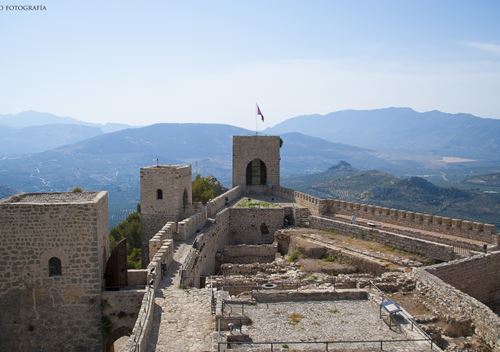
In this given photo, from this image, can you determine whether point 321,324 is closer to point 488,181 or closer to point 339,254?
point 339,254

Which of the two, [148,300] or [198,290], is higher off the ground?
[148,300]

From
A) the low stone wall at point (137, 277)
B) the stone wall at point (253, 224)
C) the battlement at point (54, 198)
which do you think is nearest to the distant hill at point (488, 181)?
the stone wall at point (253, 224)

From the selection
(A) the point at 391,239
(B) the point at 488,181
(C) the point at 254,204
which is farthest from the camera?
(B) the point at 488,181

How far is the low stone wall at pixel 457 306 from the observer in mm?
13469

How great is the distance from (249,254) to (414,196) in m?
74.0

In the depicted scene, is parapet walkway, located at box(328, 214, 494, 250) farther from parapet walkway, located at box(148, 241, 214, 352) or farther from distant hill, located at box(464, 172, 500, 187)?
distant hill, located at box(464, 172, 500, 187)

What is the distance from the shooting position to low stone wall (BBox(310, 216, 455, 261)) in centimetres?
→ 2119

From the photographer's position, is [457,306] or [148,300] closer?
[148,300]

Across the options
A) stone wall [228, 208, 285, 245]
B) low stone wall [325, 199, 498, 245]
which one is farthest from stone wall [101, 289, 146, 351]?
low stone wall [325, 199, 498, 245]

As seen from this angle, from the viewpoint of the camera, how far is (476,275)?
62.8 ft

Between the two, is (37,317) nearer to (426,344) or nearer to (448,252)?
(426,344)

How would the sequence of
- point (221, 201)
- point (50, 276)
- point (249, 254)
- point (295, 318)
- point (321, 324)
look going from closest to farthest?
point (321, 324) → point (295, 318) → point (50, 276) → point (249, 254) → point (221, 201)

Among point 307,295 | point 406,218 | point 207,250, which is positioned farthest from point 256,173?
point 307,295

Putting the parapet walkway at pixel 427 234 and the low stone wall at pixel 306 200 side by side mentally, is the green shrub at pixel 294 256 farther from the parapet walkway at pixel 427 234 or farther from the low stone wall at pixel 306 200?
the low stone wall at pixel 306 200
